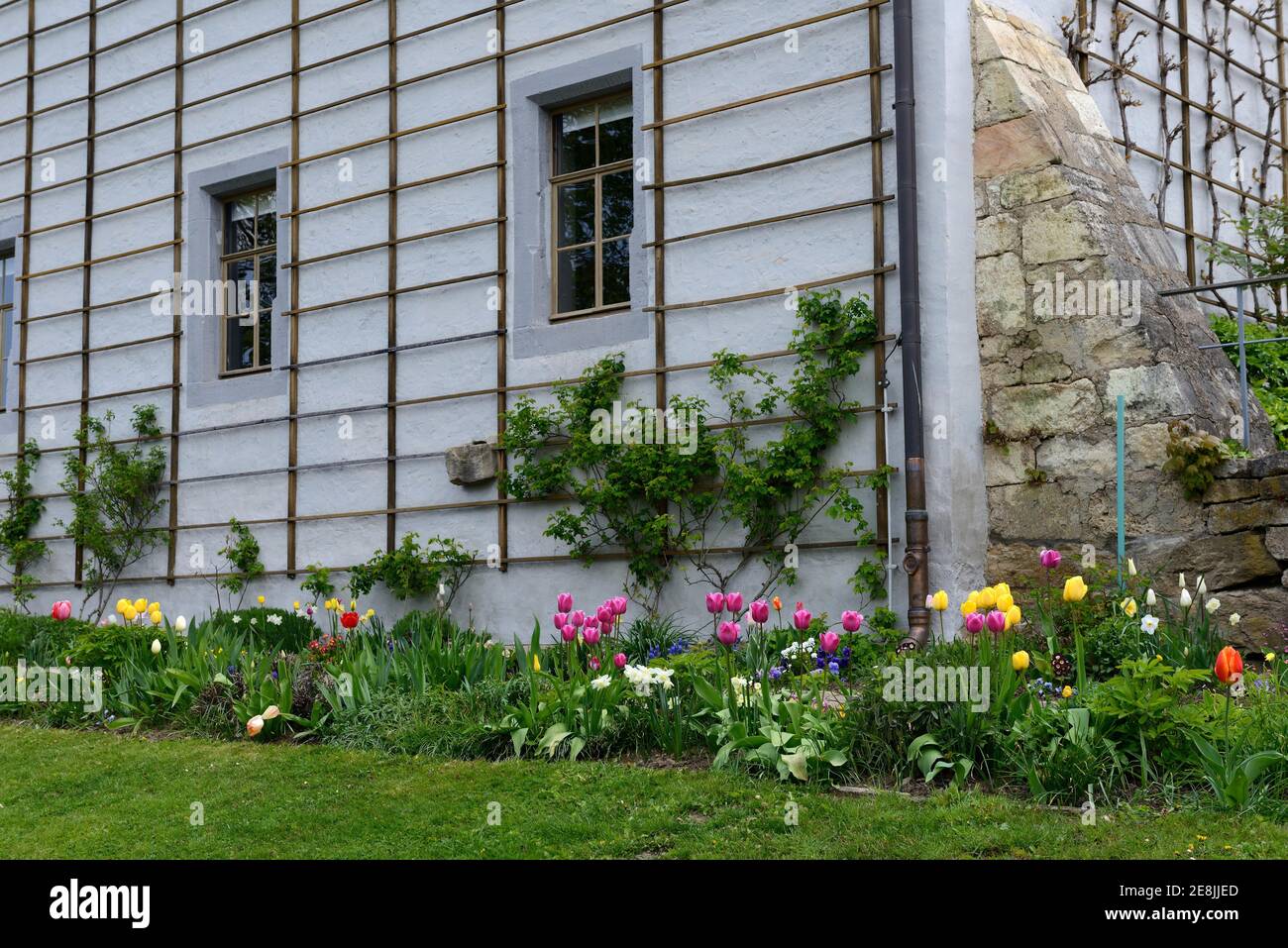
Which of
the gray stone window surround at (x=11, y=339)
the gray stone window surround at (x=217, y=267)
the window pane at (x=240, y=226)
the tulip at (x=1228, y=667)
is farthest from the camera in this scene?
the gray stone window surround at (x=11, y=339)

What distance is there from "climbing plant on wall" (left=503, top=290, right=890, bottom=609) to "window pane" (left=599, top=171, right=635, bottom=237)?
1052 mm

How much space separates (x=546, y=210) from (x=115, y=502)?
15.9 feet

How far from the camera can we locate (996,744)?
16.9 feet

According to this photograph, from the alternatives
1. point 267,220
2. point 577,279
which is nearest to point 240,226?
point 267,220

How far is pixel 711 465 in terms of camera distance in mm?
8641

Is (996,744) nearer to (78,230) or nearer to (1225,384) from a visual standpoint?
(1225,384)

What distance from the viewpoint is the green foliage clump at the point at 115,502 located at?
11844 millimetres

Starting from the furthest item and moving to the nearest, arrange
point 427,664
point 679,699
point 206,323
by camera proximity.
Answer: point 206,323
point 427,664
point 679,699

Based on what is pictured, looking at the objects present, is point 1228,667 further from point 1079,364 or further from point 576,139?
point 576,139

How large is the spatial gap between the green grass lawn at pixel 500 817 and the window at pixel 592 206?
4.20 metres

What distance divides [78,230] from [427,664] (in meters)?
7.66

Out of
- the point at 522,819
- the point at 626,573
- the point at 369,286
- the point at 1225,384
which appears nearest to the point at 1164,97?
the point at 1225,384

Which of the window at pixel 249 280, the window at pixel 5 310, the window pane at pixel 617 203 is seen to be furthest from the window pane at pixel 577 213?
the window at pixel 5 310

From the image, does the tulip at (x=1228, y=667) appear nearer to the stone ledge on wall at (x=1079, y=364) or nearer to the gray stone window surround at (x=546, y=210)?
the stone ledge on wall at (x=1079, y=364)
